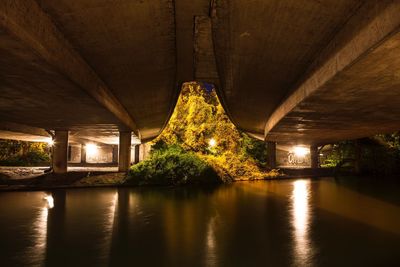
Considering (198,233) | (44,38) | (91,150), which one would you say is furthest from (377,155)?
(91,150)

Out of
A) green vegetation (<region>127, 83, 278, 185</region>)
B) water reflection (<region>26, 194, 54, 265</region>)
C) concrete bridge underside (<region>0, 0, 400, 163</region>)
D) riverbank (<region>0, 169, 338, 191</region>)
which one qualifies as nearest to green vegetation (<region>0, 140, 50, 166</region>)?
riverbank (<region>0, 169, 338, 191</region>)

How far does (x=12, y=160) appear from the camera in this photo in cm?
3331

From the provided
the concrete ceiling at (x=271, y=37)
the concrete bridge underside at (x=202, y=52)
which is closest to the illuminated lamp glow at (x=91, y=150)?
the concrete bridge underside at (x=202, y=52)

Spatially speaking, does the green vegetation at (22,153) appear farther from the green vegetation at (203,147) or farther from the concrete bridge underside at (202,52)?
the concrete bridge underside at (202,52)

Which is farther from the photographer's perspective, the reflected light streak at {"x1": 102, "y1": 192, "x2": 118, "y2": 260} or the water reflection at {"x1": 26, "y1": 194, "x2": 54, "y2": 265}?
the reflected light streak at {"x1": 102, "y1": 192, "x2": 118, "y2": 260}

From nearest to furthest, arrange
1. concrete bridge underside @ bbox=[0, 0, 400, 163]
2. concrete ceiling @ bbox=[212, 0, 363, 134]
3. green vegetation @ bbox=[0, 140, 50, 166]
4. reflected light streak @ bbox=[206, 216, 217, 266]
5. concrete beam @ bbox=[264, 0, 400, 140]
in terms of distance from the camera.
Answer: concrete beam @ bbox=[264, 0, 400, 140] → reflected light streak @ bbox=[206, 216, 217, 266] → concrete bridge underside @ bbox=[0, 0, 400, 163] → concrete ceiling @ bbox=[212, 0, 363, 134] → green vegetation @ bbox=[0, 140, 50, 166]

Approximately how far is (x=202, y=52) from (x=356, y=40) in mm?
6370

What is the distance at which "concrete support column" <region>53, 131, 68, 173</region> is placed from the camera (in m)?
20.4

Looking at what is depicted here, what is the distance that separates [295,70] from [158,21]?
5261mm

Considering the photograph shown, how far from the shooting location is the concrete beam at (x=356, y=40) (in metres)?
5.13

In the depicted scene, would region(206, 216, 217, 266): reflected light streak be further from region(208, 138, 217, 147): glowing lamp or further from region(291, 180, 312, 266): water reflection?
region(208, 138, 217, 147): glowing lamp

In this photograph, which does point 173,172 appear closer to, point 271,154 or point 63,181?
point 63,181

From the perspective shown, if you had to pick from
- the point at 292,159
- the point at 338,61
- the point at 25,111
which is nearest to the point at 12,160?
the point at 25,111

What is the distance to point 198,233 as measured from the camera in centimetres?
764
